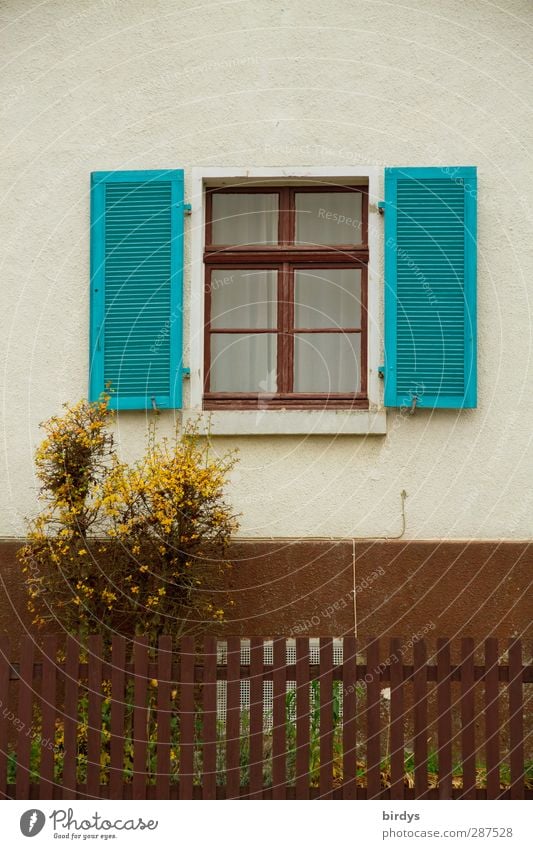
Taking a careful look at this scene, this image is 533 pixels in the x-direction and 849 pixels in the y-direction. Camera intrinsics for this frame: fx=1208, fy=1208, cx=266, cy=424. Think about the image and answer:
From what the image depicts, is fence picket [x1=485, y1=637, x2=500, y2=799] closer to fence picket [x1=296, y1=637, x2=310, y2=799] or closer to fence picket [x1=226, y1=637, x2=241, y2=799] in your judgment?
fence picket [x1=296, y1=637, x2=310, y2=799]

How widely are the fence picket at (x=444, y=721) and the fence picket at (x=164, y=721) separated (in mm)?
1441

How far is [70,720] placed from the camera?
638cm

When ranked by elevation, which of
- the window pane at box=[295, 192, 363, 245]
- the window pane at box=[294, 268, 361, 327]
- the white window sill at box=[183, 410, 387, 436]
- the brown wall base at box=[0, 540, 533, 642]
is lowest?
the brown wall base at box=[0, 540, 533, 642]

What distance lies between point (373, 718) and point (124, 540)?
7.16ft

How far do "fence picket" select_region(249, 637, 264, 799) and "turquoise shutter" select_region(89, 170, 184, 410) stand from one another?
2523 mm

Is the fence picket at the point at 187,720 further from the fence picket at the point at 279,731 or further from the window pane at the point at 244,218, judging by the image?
the window pane at the point at 244,218

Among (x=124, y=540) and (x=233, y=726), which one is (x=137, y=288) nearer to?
(x=124, y=540)

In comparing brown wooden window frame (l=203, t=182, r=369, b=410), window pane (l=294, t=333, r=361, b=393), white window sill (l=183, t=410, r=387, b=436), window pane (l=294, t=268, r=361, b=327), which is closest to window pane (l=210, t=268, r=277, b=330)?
brown wooden window frame (l=203, t=182, r=369, b=410)

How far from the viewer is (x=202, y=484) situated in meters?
7.72

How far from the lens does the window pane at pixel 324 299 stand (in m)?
8.77

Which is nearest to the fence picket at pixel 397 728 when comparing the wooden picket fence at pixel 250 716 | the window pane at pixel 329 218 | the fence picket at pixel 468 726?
the wooden picket fence at pixel 250 716

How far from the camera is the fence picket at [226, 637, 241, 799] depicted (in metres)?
6.42
